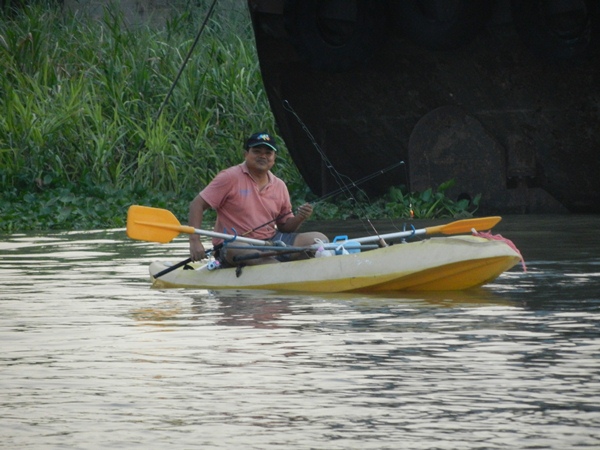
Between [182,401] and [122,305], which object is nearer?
[182,401]

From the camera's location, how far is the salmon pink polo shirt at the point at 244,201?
38.1ft

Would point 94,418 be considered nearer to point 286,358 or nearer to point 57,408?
point 57,408

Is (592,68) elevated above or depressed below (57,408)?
above

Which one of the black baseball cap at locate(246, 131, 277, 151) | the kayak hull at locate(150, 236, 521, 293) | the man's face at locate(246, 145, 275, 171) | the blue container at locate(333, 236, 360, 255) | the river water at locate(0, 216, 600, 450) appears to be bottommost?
the river water at locate(0, 216, 600, 450)

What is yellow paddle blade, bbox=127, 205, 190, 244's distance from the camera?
12.0 metres

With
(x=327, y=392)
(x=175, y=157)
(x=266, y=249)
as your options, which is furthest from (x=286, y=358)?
(x=175, y=157)

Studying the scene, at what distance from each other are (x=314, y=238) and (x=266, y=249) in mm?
470

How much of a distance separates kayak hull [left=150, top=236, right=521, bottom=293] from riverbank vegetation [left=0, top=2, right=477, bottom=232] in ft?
29.0

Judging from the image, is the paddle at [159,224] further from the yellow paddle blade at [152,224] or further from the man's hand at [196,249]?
the man's hand at [196,249]

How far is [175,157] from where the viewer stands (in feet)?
75.4

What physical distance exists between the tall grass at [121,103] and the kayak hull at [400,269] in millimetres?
11381

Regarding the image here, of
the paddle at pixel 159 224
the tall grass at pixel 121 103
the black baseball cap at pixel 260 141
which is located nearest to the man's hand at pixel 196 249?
the paddle at pixel 159 224

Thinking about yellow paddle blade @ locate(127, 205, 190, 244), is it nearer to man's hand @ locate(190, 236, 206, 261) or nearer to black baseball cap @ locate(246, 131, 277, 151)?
man's hand @ locate(190, 236, 206, 261)

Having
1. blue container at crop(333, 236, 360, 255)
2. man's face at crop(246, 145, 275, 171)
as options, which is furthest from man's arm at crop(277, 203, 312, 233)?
man's face at crop(246, 145, 275, 171)
